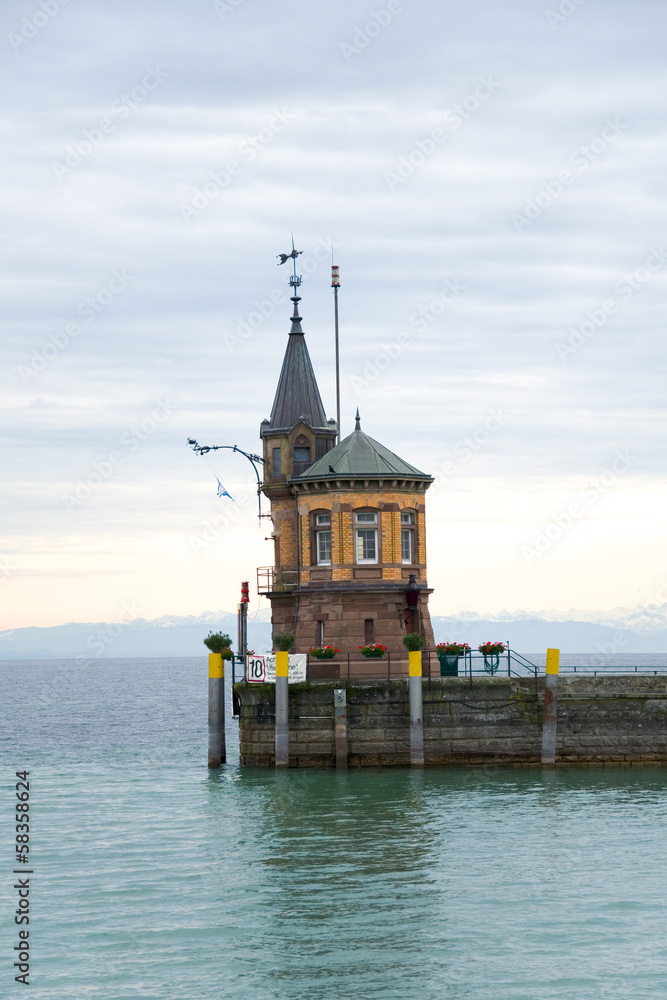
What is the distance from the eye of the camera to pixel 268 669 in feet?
154

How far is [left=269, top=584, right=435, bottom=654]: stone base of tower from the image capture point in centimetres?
4931

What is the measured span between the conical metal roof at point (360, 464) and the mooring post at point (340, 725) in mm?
9199

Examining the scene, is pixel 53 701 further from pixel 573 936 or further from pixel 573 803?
pixel 573 936

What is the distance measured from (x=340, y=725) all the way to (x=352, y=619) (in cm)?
562

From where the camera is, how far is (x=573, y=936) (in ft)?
87.4

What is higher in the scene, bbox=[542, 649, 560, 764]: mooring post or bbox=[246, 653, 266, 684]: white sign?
bbox=[246, 653, 266, 684]: white sign

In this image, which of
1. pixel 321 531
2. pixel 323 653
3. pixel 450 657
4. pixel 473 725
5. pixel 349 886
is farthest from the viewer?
pixel 321 531

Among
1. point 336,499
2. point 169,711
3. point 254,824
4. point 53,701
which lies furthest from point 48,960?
point 53,701

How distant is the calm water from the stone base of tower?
612 centimetres

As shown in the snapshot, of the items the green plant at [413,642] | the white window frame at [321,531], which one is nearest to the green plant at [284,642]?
the white window frame at [321,531]

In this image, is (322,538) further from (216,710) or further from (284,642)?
(216,710)

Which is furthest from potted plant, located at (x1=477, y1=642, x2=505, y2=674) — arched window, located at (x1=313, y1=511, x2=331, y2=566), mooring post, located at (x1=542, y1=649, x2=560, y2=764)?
arched window, located at (x1=313, y1=511, x2=331, y2=566)

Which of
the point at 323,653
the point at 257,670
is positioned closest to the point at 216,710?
the point at 257,670

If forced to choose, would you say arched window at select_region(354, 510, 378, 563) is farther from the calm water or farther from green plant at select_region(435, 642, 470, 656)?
the calm water
